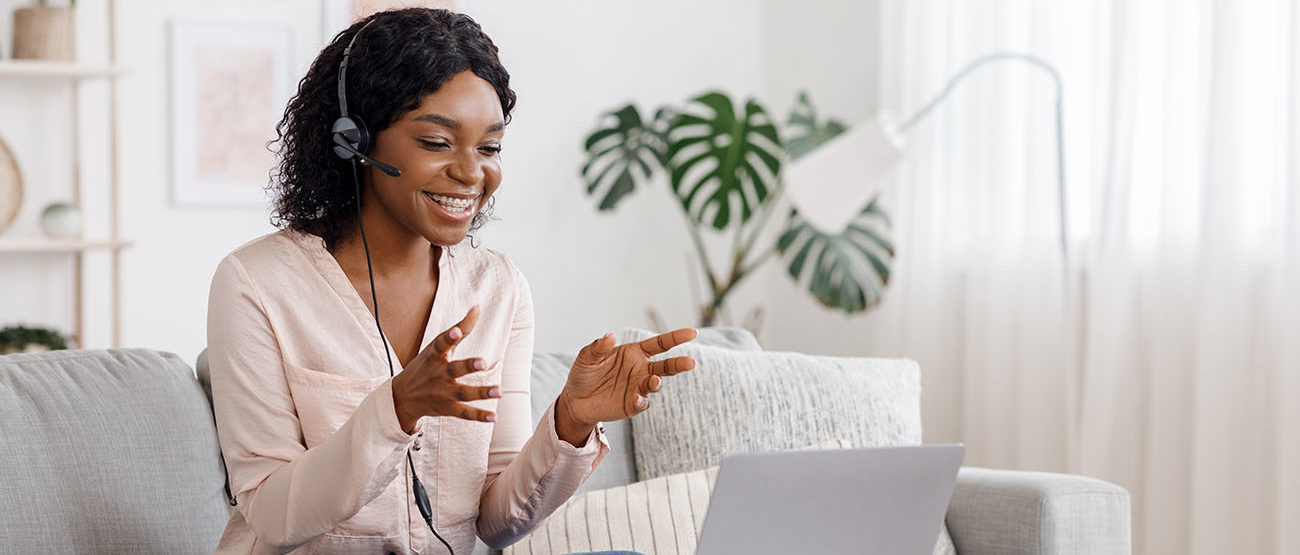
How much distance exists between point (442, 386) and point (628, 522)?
0.78 meters

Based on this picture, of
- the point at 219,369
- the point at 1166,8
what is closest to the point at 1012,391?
the point at 1166,8

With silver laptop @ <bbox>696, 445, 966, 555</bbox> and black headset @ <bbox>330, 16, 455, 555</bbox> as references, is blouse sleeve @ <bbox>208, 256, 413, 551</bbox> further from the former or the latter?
silver laptop @ <bbox>696, 445, 966, 555</bbox>

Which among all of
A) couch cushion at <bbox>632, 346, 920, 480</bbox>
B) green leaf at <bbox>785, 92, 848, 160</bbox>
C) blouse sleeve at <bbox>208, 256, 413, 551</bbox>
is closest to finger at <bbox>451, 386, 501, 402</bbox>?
blouse sleeve at <bbox>208, 256, 413, 551</bbox>

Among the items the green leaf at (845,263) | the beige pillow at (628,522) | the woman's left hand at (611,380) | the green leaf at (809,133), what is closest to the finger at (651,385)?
the woman's left hand at (611,380)

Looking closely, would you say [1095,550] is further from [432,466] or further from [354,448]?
[354,448]

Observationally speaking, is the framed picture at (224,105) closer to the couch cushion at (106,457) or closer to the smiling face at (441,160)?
the couch cushion at (106,457)

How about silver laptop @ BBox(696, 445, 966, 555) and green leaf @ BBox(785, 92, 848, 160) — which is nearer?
silver laptop @ BBox(696, 445, 966, 555)

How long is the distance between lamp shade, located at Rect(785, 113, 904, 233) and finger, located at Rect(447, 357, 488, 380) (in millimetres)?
1702

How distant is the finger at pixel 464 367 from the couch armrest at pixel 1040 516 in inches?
42.4

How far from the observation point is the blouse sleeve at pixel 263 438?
1.24m

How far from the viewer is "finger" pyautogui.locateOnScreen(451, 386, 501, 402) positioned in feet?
3.48

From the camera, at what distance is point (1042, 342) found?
10.2 ft

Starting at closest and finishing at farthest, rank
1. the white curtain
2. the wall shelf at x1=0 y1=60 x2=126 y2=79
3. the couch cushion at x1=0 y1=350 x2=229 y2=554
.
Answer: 1. the couch cushion at x1=0 y1=350 x2=229 y2=554
2. the white curtain
3. the wall shelf at x1=0 y1=60 x2=126 y2=79

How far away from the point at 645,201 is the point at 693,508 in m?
2.43
